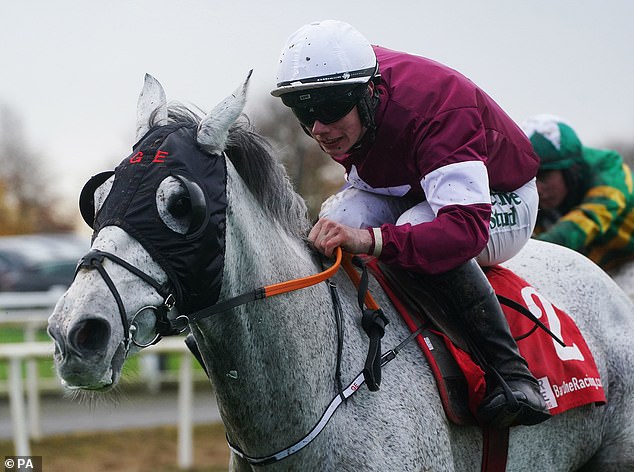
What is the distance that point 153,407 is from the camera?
11.3 m

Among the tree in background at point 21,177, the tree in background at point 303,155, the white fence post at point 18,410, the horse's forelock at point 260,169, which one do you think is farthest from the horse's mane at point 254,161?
the tree in background at point 21,177

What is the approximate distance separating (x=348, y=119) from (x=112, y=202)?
0.95 metres

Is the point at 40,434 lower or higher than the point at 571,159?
lower

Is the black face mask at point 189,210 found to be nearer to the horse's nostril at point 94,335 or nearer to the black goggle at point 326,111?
the horse's nostril at point 94,335

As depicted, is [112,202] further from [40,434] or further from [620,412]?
[40,434]

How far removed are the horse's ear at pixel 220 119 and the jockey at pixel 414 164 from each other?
369 mm

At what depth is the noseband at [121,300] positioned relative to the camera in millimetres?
2453

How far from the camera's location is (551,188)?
5914 mm

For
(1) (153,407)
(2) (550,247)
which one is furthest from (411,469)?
(1) (153,407)

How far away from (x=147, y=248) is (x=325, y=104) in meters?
0.90

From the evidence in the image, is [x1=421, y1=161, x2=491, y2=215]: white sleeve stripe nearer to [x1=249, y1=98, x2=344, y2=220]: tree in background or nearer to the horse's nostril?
the horse's nostril

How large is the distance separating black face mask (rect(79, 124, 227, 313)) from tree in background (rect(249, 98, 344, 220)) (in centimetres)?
1666

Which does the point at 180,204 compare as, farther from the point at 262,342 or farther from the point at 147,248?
the point at 262,342

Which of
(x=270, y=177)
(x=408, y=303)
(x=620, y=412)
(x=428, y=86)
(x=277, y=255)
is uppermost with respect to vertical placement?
(x=428, y=86)
